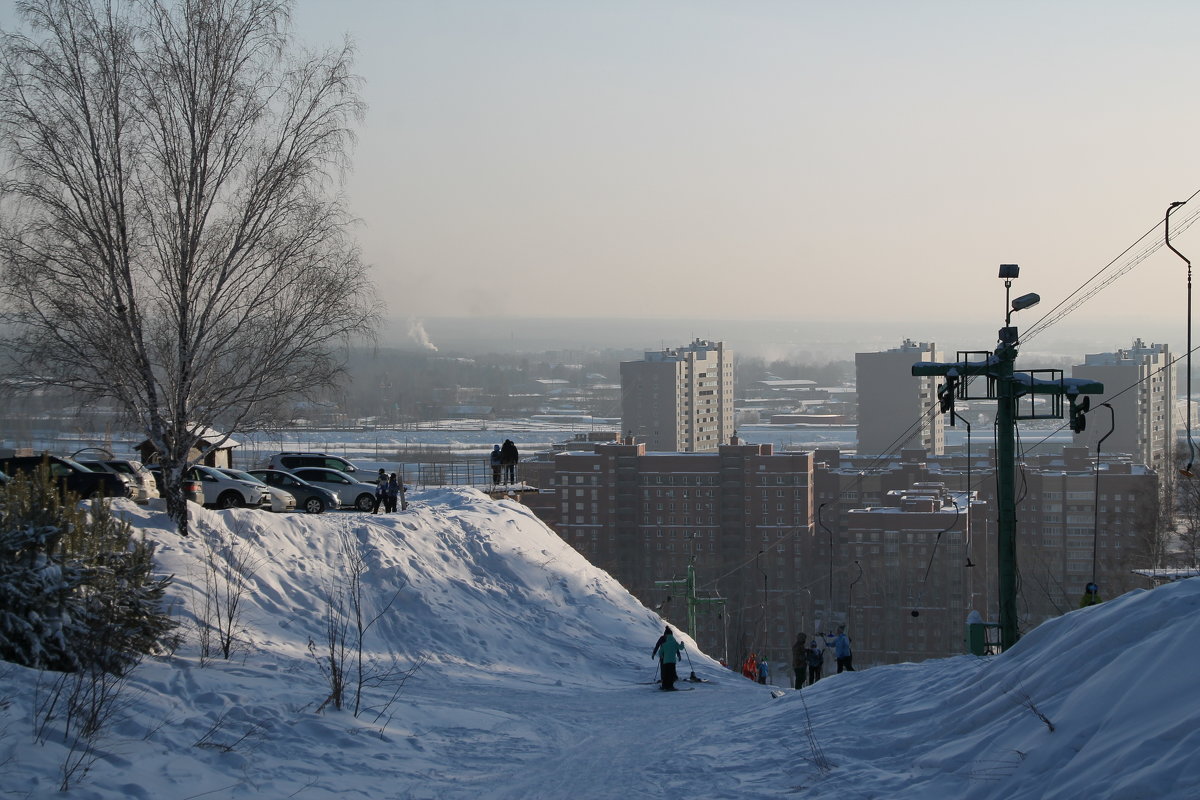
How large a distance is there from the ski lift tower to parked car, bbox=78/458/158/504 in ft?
57.5

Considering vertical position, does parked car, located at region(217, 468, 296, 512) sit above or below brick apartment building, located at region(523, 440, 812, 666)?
above

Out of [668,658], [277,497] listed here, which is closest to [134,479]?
[277,497]

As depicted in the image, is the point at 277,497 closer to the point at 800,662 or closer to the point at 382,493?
the point at 382,493

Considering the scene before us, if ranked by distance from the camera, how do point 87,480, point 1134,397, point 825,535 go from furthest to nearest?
1. point 1134,397
2. point 825,535
3. point 87,480

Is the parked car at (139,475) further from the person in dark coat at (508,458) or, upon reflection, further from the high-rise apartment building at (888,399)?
the high-rise apartment building at (888,399)

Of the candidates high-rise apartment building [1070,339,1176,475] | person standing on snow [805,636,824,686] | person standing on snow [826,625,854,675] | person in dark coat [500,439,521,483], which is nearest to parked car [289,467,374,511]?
person in dark coat [500,439,521,483]

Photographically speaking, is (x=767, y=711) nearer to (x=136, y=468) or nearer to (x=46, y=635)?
(x=46, y=635)

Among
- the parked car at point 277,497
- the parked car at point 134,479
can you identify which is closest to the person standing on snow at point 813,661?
the parked car at point 277,497

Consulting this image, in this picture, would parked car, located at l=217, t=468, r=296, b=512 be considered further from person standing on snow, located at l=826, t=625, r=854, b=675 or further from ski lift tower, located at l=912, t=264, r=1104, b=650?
ski lift tower, located at l=912, t=264, r=1104, b=650

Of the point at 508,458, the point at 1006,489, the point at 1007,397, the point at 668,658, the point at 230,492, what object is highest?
the point at 1007,397

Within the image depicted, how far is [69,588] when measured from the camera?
11.9 m

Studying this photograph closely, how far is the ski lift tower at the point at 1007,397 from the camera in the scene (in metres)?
18.3

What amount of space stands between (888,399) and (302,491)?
96.0 metres

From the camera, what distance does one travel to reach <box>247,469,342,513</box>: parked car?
102ft
